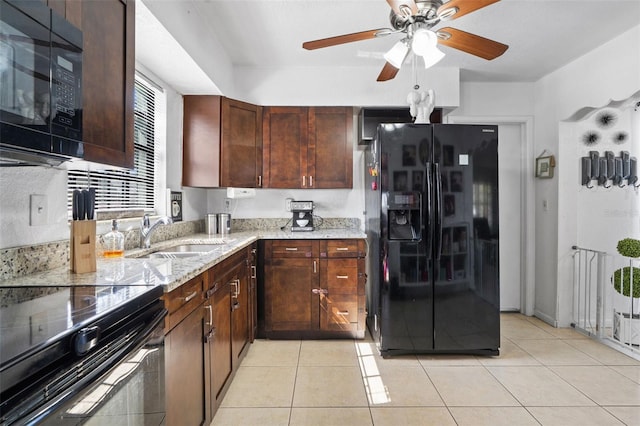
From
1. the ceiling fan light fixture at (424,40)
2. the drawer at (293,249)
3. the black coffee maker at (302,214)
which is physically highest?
the ceiling fan light fixture at (424,40)

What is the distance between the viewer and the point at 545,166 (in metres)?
3.54

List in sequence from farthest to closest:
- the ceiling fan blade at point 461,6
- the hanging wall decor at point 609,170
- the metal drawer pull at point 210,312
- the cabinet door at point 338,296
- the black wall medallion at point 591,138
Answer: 1. the black wall medallion at point 591,138
2. the hanging wall decor at point 609,170
3. the cabinet door at point 338,296
4. the metal drawer pull at point 210,312
5. the ceiling fan blade at point 461,6

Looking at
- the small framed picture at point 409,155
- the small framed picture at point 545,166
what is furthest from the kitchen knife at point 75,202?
the small framed picture at point 545,166

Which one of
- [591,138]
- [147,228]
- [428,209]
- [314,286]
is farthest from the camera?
[591,138]

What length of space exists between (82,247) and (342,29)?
7.63 feet

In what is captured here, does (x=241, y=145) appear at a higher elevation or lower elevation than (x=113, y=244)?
higher

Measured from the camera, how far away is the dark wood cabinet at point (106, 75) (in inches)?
49.2

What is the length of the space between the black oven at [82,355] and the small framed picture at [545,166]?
373cm

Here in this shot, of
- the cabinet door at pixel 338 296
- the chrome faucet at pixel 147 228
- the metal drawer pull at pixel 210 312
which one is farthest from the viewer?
the cabinet door at pixel 338 296

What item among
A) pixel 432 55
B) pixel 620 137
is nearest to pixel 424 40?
pixel 432 55

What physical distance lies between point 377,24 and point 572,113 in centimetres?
211

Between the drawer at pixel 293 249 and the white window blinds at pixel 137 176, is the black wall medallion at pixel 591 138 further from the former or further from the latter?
the white window blinds at pixel 137 176

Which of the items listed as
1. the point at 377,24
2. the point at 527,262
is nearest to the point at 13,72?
the point at 377,24

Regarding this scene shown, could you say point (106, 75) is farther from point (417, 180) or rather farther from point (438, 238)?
point (438, 238)
